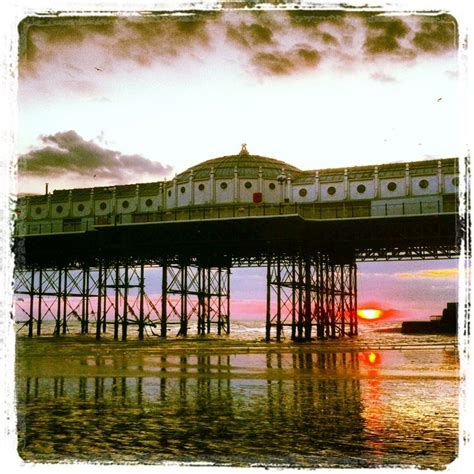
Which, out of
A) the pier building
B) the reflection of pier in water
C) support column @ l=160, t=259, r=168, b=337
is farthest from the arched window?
the reflection of pier in water

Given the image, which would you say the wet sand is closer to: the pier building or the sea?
the sea

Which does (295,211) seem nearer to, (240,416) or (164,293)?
(164,293)

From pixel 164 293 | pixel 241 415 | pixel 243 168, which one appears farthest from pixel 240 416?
pixel 243 168

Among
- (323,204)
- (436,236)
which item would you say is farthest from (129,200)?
(436,236)

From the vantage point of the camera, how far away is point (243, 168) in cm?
4391

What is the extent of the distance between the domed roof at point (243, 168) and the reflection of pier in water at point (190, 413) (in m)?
23.5

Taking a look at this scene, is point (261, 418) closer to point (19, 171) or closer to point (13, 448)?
point (13, 448)

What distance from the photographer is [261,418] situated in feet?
38.9

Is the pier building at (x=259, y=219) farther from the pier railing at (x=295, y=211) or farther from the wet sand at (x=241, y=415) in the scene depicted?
the wet sand at (x=241, y=415)

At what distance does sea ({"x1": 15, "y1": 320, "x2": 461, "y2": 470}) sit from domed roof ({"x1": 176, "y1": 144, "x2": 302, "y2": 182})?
22815 mm

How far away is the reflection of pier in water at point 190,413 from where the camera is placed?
373 inches

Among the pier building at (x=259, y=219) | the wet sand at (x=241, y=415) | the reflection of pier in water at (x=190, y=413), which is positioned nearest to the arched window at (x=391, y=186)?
the pier building at (x=259, y=219)

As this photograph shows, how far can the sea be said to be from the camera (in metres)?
9.09

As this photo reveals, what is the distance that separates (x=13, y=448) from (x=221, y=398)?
6294 millimetres
